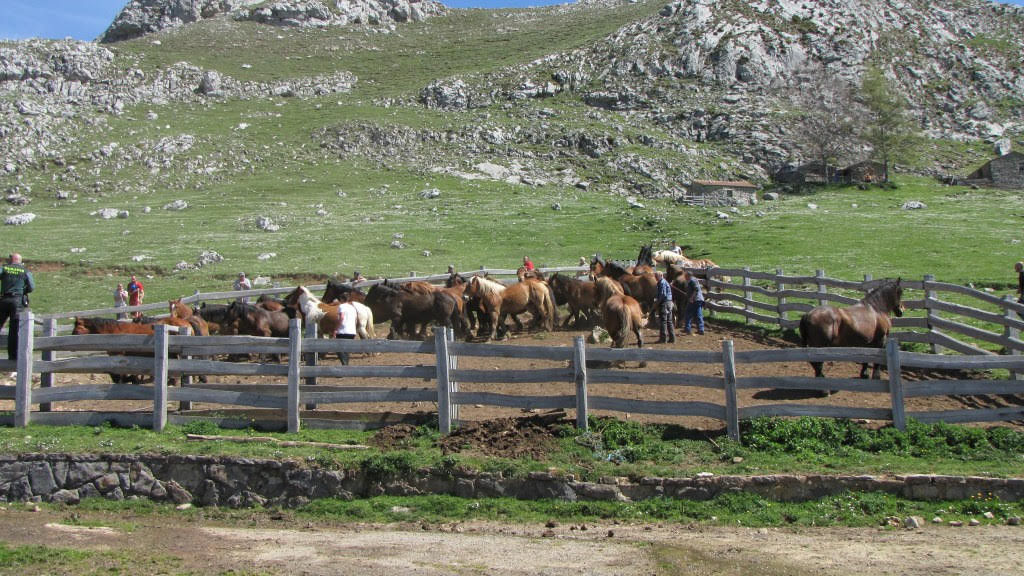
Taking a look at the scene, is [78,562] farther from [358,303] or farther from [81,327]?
[358,303]

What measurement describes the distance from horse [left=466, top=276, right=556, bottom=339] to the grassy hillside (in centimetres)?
1649

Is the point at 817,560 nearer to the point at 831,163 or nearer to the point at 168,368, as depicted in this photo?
the point at 168,368

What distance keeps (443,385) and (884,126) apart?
254 feet

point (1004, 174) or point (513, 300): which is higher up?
Answer: point (1004, 174)

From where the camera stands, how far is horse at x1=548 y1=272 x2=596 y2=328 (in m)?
20.5

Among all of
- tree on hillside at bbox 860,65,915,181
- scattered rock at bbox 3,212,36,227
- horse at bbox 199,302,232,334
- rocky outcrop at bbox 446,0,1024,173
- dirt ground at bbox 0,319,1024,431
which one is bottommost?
dirt ground at bbox 0,319,1024,431

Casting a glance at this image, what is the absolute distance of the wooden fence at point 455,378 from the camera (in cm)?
958

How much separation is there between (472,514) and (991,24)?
417 feet

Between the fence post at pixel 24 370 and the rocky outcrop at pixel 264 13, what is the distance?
135 metres

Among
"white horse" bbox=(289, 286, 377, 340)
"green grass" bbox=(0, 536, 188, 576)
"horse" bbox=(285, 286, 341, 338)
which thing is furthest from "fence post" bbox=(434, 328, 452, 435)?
"horse" bbox=(285, 286, 341, 338)

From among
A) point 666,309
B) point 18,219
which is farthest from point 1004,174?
point 18,219

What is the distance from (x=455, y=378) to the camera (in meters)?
10.2

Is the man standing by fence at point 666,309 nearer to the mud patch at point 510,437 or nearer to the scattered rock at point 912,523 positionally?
the mud patch at point 510,437

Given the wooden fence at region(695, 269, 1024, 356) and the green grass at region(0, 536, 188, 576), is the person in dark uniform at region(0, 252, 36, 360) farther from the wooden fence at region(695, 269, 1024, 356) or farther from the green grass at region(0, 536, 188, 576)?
the wooden fence at region(695, 269, 1024, 356)
